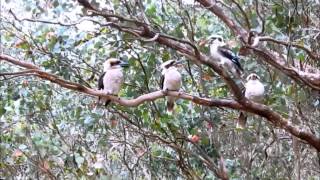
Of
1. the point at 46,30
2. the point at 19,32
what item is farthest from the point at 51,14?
the point at 19,32

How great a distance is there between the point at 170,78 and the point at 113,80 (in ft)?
1.23

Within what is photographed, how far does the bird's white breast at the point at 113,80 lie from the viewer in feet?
13.3

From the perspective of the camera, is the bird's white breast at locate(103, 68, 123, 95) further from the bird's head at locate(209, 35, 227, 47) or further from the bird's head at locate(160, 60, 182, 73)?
the bird's head at locate(209, 35, 227, 47)

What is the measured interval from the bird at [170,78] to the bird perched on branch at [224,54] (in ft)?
1.13

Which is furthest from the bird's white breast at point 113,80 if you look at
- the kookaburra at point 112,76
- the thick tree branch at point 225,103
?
the thick tree branch at point 225,103

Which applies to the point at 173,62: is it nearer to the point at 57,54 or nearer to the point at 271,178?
the point at 57,54

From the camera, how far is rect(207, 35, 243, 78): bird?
14.6 ft

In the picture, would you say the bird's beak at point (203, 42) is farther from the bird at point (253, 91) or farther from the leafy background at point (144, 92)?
the bird at point (253, 91)

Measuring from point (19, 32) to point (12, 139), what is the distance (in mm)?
1325

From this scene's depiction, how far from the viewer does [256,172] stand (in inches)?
218

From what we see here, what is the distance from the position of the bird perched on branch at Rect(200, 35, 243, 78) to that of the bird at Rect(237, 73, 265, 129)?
0.79ft

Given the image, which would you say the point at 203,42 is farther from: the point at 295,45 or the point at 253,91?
the point at 295,45

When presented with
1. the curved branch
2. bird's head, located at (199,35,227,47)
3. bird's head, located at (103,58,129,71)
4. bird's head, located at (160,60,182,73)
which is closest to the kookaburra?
bird's head, located at (103,58,129,71)

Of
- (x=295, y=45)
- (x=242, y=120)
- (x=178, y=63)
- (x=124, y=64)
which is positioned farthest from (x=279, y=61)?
(x=124, y=64)
